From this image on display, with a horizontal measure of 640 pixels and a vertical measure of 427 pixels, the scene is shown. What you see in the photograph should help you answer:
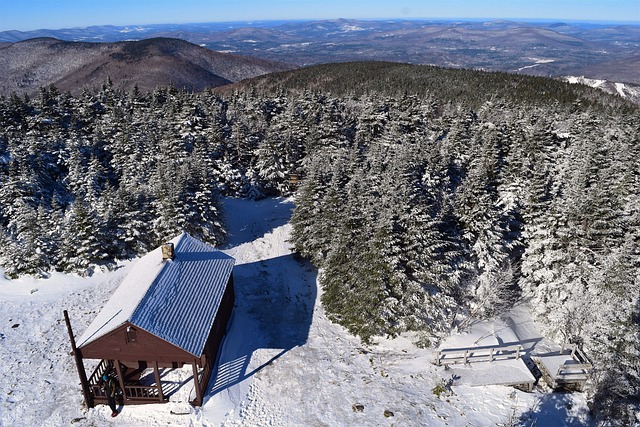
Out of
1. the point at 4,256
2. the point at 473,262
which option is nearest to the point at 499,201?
the point at 473,262

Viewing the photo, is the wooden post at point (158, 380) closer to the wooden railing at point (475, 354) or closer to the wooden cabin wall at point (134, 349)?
the wooden cabin wall at point (134, 349)

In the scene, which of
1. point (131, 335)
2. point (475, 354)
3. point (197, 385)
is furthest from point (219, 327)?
point (475, 354)

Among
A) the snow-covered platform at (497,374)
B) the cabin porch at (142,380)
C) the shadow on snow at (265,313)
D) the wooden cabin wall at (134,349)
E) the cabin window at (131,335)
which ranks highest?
the cabin window at (131,335)

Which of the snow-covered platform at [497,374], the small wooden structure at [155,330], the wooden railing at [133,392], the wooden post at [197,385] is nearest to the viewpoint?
the small wooden structure at [155,330]

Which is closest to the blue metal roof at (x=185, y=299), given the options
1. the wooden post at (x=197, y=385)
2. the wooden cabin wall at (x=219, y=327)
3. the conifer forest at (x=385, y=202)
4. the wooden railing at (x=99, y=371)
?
the wooden post at (x=197, y=385)

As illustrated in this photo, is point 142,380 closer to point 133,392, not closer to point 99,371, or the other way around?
point 133,392

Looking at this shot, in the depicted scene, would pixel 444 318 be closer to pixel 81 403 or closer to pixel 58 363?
pixel 81 403
